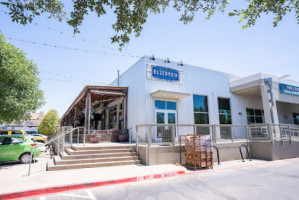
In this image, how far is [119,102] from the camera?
16875 mm

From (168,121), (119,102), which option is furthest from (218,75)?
(119,102)

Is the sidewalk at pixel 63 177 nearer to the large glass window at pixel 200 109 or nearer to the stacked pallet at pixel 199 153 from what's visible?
the stacked pallet at pixel 199 153

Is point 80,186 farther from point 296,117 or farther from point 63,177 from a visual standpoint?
point 296,117

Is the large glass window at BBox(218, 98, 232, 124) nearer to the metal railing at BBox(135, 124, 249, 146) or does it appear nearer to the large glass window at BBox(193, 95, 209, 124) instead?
the large glass window at BBox(193, 95, 209, 124)

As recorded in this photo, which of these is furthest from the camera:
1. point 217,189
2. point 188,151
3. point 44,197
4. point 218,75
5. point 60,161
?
point 218,75

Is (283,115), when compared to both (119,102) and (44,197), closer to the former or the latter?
(119,102)

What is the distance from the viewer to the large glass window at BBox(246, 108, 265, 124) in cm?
1743

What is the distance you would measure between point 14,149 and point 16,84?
329 centimetres

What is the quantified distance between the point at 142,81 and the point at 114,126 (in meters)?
6.66

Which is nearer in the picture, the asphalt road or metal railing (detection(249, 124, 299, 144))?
the asphalt road

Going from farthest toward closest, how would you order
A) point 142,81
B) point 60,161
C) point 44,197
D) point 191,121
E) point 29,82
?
point 191,121 < point 142,81 < point 29,82 < point 60,161 < point 44,197

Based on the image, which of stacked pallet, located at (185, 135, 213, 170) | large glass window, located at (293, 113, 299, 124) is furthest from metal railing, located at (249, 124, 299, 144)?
large glass window, located at (293, 113, 299, 124)

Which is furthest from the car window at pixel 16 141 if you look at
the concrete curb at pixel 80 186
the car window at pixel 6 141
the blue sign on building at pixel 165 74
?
the blue sign on building at pixel 165 74

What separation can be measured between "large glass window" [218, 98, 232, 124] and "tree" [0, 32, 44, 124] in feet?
45.0
